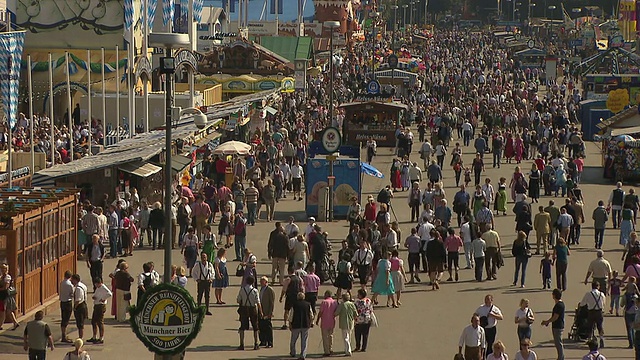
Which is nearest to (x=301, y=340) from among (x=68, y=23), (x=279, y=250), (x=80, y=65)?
(x=279, y=250)

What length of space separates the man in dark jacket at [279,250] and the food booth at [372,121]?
25.0 metres

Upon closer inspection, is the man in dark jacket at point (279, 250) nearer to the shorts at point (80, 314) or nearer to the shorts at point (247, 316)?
the shorts at point (247, 316)

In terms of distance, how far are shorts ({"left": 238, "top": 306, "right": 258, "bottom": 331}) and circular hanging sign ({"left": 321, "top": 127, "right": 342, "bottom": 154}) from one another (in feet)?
42.6

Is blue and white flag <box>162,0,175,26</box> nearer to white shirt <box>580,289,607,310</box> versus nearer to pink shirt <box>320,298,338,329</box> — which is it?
pink shirt <box>320,298,338,329</box>

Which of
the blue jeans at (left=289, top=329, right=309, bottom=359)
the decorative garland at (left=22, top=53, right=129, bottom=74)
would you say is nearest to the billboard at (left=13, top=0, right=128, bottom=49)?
the decorative garland at (left=22, top=53, right=129, bottom=74)

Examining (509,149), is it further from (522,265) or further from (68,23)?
(68,23)

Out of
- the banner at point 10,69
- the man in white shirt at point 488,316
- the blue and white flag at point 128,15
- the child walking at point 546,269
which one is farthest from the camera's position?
the blue and white flag at point 128,15

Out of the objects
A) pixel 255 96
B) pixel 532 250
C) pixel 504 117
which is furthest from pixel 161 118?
pixel 532 250

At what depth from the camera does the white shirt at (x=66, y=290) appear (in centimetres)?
2128

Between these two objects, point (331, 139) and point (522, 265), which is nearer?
point (522, 265)

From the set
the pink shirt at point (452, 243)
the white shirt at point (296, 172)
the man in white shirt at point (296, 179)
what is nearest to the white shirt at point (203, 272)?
the pink shirt at point (452, 243)

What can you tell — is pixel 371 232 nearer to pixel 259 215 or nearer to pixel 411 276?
pixel 411 276

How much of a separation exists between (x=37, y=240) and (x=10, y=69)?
22.4 feet

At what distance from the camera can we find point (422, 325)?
22906 mm
